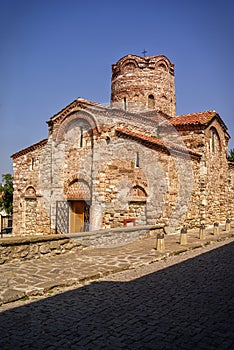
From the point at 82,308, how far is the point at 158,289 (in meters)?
1.59

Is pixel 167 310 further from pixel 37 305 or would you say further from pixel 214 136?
pixel 214 136

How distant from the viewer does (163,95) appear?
18.8 metres

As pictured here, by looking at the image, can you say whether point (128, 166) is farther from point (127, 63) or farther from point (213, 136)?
point (127, 63)

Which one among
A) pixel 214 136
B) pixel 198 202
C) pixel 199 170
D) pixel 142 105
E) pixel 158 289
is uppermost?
pixel 142 105

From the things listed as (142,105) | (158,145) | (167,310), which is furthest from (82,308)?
(142,105)

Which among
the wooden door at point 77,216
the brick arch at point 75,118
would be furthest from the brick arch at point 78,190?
the brick arch at point 75,118

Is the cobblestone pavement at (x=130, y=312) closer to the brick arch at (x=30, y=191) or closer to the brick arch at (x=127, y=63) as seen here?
the brick arch at (x=30, y=191)

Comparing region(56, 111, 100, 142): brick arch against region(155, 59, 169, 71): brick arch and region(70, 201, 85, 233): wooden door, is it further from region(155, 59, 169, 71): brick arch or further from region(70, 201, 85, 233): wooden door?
region(155, 59, 169, 71): brick arch

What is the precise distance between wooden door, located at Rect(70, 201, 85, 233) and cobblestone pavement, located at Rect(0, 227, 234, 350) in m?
5.93

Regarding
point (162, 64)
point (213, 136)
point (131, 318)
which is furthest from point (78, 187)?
point (162, 64)

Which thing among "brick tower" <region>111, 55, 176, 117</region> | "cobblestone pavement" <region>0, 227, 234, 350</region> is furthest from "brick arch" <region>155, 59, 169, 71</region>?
"cobblestone pavement" <region>0, 227, 234, 350</region>

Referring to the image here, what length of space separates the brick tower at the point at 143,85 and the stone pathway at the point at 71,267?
36.3 feet

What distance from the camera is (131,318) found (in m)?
3.90

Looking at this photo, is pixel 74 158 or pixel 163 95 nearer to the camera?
pixel 74 158
